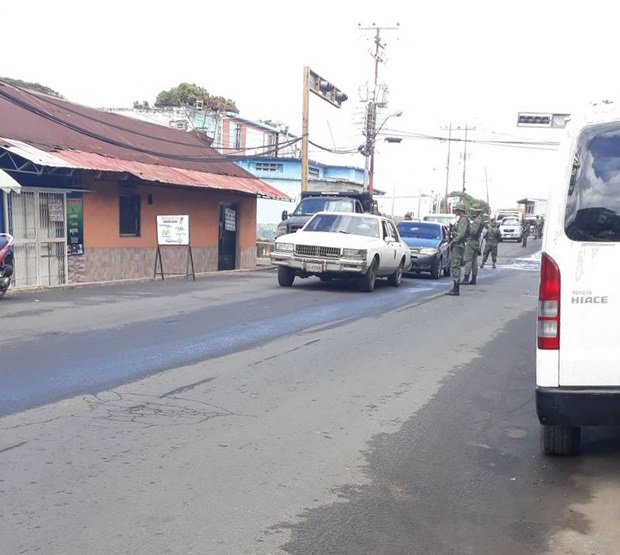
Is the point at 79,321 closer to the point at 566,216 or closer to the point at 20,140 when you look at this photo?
the point at 20,140

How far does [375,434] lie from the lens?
19.7 feet

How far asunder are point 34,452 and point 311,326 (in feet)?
20.7

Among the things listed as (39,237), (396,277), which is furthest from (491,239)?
(39,237)

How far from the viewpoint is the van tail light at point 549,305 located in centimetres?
466

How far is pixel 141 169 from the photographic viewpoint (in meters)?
19.6

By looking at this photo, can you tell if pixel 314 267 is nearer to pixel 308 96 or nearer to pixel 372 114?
pixel 308 96

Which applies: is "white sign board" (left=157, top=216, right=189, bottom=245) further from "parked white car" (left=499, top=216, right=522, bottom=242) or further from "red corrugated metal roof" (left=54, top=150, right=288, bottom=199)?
"parked white car" (left=499, top=216, right=522, bottom=242)

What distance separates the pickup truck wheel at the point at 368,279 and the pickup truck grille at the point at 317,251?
A: 3.13 ft

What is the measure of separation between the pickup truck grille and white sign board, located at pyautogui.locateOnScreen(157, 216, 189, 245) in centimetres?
485

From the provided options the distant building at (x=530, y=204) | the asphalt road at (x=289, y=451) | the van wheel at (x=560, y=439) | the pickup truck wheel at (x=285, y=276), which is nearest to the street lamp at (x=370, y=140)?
the pickup truck wheel at (x=285, y=276)

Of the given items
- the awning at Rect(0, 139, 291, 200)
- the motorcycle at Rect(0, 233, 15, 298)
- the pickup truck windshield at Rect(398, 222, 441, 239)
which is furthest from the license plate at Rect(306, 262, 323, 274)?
the pickup truck windshield at Rect(398, 222, 441, 239)

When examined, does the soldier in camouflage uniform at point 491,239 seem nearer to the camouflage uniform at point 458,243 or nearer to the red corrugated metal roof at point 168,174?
the red corrugated metal roof at point 168,174

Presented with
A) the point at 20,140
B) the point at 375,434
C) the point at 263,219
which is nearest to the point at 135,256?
the point at 20,140

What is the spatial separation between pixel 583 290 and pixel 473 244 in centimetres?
1371
